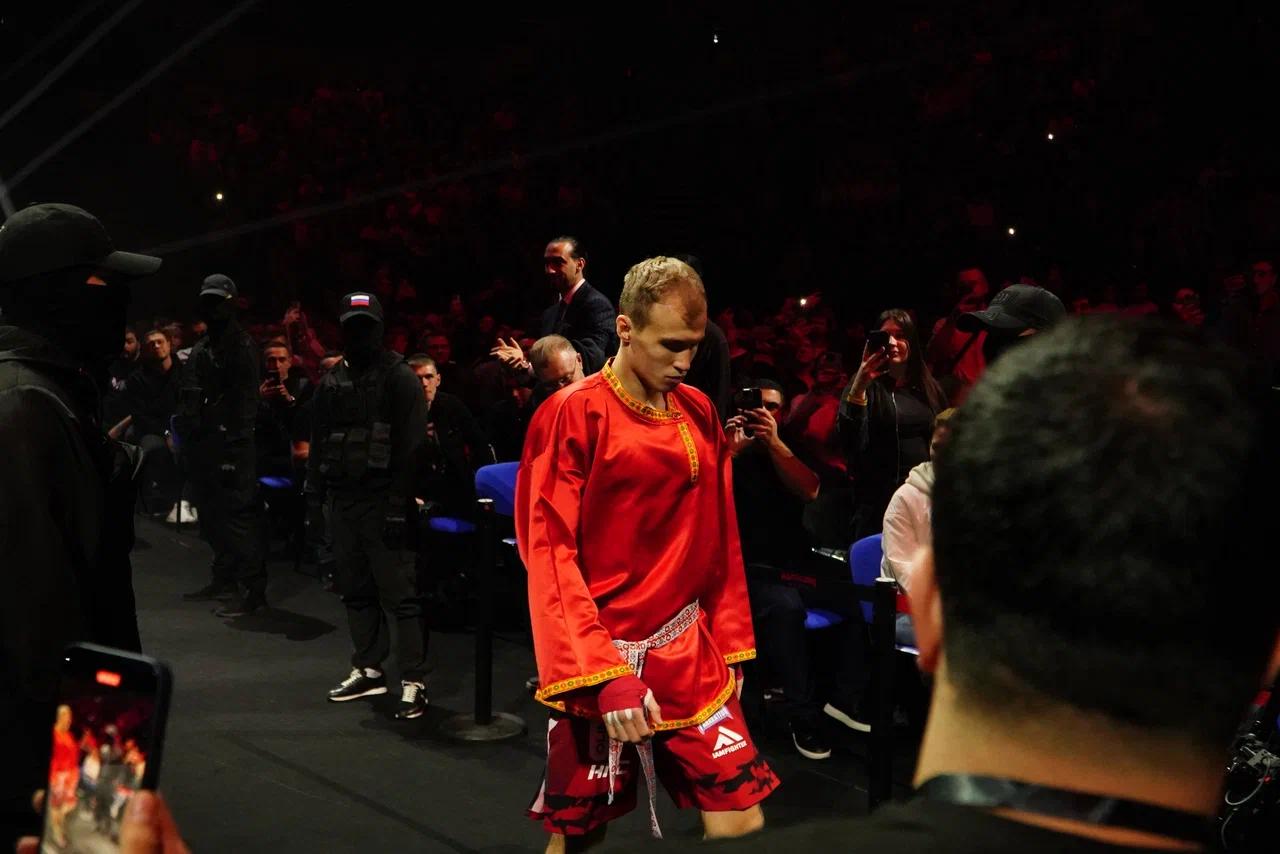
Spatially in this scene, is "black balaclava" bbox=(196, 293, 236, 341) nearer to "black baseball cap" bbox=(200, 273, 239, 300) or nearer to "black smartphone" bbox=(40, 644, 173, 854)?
"black baseball cap" bbox=(200, 273, 239, 300)

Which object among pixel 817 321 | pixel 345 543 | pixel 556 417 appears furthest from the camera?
pixel 817 321

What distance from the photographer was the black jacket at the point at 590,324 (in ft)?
23.5

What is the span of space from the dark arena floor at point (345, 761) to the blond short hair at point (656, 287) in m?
2.00

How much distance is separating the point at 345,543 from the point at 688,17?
802cm

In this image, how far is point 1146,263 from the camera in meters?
9.19

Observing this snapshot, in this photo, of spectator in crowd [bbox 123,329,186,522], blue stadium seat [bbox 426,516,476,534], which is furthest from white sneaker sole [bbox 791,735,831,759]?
spectator in crowd [bbox 123,329,186,522]

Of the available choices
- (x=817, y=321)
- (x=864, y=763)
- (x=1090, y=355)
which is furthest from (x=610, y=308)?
(x=1090, y=355)

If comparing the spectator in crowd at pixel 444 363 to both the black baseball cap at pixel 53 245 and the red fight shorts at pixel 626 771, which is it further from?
the black baseball cap at pixel 53 245

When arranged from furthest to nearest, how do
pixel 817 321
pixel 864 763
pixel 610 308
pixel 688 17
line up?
pixel 688 17 < pixel 817 321 < pixel 610 308 < pixel 864 763

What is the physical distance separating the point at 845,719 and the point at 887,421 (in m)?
1.32

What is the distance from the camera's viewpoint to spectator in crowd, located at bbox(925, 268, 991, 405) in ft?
23.1

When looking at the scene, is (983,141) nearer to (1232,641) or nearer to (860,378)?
(860,378)

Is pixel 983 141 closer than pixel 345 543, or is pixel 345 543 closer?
pixel 345 543

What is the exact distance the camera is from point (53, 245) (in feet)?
8.41
